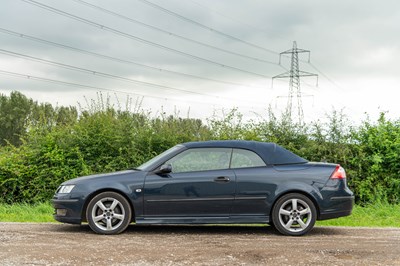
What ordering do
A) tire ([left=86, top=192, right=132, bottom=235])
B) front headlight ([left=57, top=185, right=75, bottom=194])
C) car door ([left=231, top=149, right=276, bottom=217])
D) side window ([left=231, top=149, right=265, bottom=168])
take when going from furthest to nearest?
1. side window ([left=231, top=149, right=265, bottom=168])
2. front headlight ([left=57, top=185, right=75, bottom=194])
3. car door ([left=231, top=149, right=276, bottom=217])
4. tire ([left=86, top=192, right=132, bottom=235])

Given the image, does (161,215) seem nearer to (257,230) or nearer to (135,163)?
(257,230)

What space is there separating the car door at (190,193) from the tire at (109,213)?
351 millimetres

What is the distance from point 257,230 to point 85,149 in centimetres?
650

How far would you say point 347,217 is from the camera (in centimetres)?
1274

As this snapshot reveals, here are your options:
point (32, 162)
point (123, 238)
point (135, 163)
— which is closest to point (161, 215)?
point (123, 238)

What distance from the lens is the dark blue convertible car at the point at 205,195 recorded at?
355 inches

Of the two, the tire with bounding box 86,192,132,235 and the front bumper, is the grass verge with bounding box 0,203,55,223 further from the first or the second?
the tire with bounding box 86,192,132,235

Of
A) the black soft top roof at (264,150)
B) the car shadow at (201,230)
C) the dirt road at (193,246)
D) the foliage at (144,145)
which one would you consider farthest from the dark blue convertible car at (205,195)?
the foliage at (144,145)

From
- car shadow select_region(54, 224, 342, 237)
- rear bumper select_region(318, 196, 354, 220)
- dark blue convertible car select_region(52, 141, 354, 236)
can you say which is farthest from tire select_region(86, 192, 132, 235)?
rear bumper select_region(318, 196, 354, 220)

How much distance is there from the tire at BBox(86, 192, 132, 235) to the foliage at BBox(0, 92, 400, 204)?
218 inches

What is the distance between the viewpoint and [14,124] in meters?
70.4

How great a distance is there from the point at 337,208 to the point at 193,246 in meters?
2.81

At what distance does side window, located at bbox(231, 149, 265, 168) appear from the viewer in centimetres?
940

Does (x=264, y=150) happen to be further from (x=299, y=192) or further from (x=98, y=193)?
(x=98, y=193)
